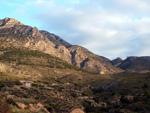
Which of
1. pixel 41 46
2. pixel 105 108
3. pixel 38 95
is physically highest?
pixel 41 46

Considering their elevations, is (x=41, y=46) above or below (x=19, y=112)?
above

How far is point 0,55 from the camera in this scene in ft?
430

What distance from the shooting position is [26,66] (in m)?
111

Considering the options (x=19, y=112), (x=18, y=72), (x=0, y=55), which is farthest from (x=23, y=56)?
(x=19, y=112)

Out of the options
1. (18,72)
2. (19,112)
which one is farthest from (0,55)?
(19,112)

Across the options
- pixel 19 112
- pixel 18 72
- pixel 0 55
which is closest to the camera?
pixel 19 112

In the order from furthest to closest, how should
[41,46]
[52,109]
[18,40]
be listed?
[41,46] → [18,40] → [52,109]

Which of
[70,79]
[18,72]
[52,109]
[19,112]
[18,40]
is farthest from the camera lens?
[18,40]

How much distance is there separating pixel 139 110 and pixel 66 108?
56.6 feet

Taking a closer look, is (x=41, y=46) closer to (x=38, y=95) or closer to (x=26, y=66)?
(x=26, y=66)

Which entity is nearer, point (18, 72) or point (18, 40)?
point (18, 72)

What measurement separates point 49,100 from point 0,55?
10851cm

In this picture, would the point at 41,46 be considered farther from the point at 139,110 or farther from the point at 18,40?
the point at 139,110

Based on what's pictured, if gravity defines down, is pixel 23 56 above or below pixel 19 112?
above
